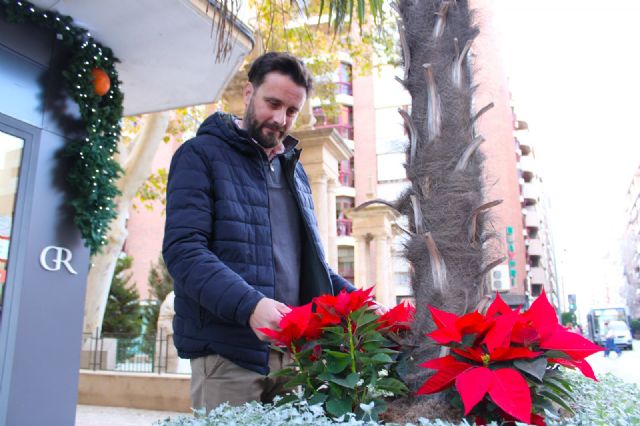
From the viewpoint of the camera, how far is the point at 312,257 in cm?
221

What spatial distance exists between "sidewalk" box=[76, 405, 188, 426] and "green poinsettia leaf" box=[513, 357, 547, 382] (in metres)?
6.86

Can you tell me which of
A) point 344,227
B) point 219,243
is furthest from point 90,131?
point 344,227

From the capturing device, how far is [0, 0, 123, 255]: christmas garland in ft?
17.9

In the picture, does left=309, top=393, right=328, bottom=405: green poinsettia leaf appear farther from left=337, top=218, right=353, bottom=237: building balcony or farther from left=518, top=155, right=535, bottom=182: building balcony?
left=518, top=155, right=535, bottom=182: building balcony

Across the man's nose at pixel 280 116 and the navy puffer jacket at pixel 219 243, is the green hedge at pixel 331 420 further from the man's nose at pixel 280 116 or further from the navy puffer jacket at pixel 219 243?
the man's nose at pixel 280 116

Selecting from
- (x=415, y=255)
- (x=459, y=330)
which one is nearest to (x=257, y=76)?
(x=415, y=255)

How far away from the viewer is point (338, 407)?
4.52ft

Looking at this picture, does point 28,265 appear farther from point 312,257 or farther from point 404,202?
point 404,202

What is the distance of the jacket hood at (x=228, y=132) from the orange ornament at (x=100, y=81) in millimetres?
4151

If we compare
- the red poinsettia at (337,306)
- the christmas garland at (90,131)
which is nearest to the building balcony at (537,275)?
the christmas garland at (90,131)

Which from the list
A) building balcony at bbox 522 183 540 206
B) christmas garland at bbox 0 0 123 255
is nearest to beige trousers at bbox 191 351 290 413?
christmas garland at bbox 0 0 123 255

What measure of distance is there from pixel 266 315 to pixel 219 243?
43 cm

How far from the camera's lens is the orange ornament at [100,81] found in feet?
18.7

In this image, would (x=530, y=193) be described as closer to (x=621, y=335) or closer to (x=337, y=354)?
(x=621, y=335)
